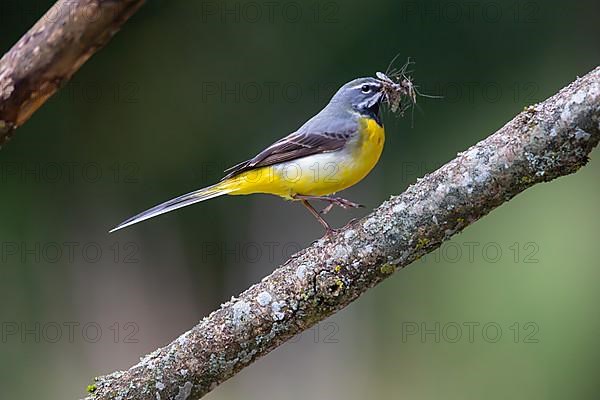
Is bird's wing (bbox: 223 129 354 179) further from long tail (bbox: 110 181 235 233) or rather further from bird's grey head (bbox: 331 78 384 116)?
bird's grey head (bbox: 331 78 384 116)

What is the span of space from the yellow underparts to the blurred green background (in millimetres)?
3064

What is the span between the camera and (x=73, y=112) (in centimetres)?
711

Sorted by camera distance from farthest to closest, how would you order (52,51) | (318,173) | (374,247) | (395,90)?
1. (395,90)
2. (318,173)
3. (52,51)
4. (374,247)

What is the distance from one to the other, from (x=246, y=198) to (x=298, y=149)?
12.4 ft

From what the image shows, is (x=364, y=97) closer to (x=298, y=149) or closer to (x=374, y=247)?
(x=298, y=149)

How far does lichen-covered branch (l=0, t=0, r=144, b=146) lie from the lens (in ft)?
10.8

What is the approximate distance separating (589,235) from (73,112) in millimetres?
4759

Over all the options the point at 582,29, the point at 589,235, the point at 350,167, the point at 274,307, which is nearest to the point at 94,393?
the point at 274,307

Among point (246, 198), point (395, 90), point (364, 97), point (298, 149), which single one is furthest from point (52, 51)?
point (246, 198)

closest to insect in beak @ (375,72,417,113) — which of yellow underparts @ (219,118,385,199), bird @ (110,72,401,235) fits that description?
bird @ (110,72,401,235)

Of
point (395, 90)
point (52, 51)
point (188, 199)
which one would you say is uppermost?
point (52, 51)

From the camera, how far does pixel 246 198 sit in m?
7.63

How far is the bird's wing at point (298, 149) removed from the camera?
152 inches

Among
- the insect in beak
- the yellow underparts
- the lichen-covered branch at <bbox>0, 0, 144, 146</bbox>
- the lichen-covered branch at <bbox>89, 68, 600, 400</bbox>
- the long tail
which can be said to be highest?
the lichen-covered branch at <bbox>0, 0, 144, 146</bbox>
